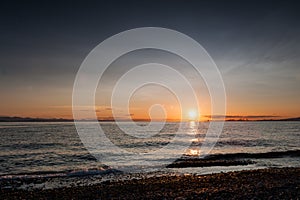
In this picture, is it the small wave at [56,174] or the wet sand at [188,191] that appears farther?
the small wave at [56,174]

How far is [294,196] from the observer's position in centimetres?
1303

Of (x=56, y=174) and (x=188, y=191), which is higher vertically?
(x=188, y=191)

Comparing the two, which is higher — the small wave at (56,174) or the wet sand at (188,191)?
the wet sand at (188,191)

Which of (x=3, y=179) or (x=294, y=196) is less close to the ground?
(x=294, y=196)

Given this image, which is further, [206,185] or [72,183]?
[72,183]

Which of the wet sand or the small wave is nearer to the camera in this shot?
the wet sand

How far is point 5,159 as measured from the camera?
35969 millimetres

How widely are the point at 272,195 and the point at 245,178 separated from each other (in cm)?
621

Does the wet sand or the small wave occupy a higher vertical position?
the wet sand

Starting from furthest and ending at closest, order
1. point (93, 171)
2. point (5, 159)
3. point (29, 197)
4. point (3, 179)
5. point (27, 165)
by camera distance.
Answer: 1. point (5, 159)
2. point (27, 165)
3. point (93, 171)
4. point (3, 179)
5. point (29, 197)

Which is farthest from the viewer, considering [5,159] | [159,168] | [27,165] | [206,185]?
[5,159]

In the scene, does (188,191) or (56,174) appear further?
(56,174)

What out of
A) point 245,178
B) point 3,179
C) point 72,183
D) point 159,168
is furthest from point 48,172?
point 245,178

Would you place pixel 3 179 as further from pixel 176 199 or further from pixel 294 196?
pixel 294 196
